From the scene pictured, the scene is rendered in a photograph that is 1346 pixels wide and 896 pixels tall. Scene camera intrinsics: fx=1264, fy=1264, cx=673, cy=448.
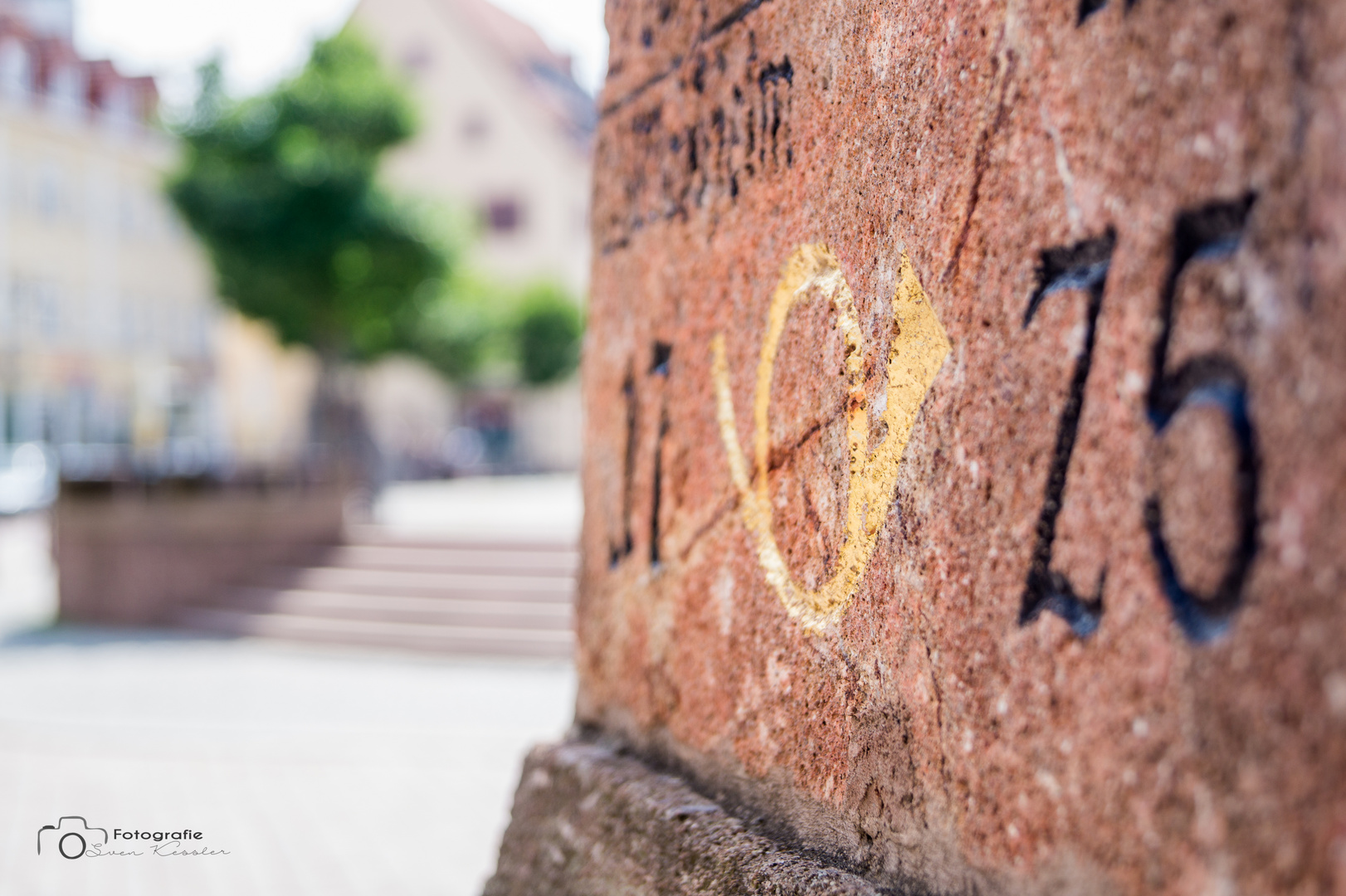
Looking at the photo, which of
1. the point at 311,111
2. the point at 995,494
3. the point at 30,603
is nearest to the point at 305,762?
the point at 995,494

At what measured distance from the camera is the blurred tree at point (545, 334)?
3036 centimetres

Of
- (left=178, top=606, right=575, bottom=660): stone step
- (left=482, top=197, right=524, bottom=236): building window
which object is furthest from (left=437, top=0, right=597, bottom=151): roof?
(left=178, top=606, right=575, bottom=660): stone step

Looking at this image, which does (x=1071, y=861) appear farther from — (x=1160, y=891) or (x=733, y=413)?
(x=733, y=413)

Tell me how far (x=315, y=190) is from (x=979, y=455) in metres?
14.7

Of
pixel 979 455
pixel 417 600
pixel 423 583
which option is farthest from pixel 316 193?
pixel 979 455

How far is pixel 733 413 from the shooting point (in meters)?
2.04

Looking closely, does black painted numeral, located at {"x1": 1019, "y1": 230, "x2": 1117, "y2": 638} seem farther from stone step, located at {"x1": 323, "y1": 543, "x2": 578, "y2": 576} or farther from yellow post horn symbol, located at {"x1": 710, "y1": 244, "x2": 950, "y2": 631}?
stone step, located at {"x1": 323, "y1": 543, "x2": 578, "y2": 576}

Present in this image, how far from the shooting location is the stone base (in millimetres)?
1782

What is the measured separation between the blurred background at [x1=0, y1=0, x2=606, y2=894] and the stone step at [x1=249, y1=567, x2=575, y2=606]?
3 centimetres

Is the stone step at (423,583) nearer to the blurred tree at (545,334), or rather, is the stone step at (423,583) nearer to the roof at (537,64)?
the blurred tree at (545,334)

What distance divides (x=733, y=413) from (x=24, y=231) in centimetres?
2790

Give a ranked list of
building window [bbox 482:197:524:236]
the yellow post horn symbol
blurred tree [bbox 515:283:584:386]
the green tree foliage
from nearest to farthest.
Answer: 1. the yellow post horn symbol
2. the green tree foliage
3. blurred tree [bbox 515:283:584:386]
4. building window [bbox 482:197:524:236]

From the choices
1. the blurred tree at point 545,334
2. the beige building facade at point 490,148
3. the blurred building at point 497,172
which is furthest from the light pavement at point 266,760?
the beige building facade at point 490,148

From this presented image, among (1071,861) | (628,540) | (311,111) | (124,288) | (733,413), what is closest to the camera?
(1071,861)
